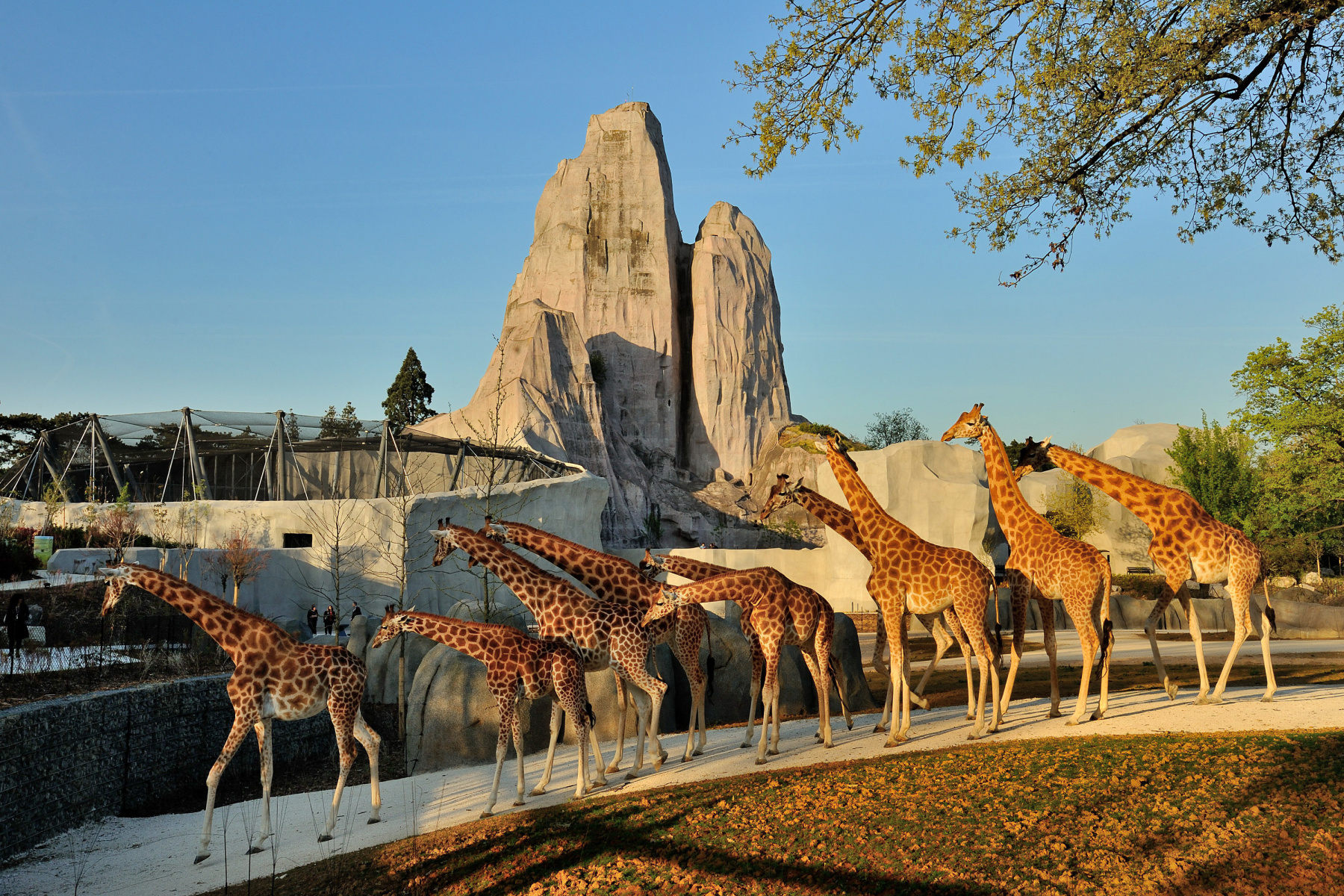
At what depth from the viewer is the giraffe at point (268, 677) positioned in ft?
30.7

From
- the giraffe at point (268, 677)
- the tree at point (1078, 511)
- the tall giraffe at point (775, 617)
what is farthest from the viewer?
the tree at point (1078, 511)

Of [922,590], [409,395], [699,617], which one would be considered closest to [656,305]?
[409,395]

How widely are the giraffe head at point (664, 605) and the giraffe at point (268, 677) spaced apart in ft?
10.3

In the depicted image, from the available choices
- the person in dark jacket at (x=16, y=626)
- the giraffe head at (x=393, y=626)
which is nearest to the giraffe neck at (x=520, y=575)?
the giraffe head at (x=393, y=626)

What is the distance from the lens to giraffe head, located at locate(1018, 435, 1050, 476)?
1227cm

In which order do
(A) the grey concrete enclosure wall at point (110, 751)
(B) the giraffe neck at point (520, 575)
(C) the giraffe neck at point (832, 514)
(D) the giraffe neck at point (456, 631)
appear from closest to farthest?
(D) the giraffe neck at point (456, 631), (A) the grey concrete enclosure wall at point (110, 751), (B) the giraffe neck at point (520, 575), (C) the giraffe neck at point (832, 514)

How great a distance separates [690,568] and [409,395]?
64939 mm

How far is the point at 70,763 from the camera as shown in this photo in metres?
11.5

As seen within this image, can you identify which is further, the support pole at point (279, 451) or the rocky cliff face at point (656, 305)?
the rocky cliff face at point (656, 305)

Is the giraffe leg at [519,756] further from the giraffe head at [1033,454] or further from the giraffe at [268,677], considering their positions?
the giraffe head at [1033,454]

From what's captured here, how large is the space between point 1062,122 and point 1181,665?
43.7 feet

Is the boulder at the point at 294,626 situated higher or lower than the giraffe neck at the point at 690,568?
lower

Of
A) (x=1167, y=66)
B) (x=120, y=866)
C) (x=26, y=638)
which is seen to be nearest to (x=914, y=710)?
(x=1167, y=66)

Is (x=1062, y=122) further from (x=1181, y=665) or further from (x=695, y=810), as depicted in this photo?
(x=1181, y=665)
